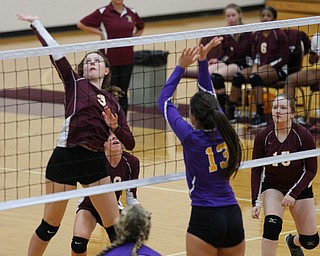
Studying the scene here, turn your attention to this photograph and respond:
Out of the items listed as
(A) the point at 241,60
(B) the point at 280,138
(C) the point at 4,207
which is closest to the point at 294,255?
(B) the point at 280,138

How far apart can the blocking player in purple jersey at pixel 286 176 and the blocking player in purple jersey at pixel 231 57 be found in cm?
619

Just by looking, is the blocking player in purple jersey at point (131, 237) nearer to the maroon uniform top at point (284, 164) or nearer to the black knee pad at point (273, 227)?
the black knee pad at point (273, 227)

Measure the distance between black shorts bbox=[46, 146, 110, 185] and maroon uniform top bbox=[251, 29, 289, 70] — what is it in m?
6.94

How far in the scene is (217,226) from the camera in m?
6.32

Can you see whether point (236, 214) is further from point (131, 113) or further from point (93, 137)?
point (131, 113)

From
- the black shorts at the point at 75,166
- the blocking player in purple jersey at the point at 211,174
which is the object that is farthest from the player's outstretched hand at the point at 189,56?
the black shorts at the point at 75,166

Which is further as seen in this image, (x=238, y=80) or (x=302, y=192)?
(x=238, y=80)

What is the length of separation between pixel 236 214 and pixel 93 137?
1563 millimetres

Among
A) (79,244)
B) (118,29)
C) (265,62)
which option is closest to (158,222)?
(79,244)

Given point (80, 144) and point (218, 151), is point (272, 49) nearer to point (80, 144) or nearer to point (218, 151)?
point (80, 144)

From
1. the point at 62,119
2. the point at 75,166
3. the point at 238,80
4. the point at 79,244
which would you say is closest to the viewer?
the point at 75,166

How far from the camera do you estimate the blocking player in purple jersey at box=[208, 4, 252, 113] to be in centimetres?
1420

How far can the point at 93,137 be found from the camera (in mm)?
7484

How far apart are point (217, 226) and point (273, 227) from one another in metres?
1.40
